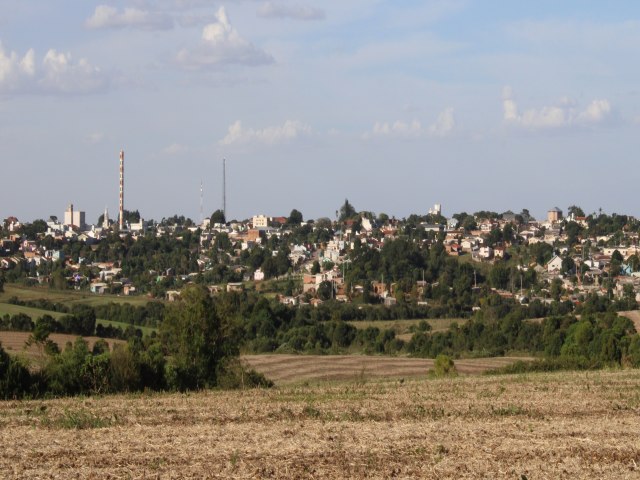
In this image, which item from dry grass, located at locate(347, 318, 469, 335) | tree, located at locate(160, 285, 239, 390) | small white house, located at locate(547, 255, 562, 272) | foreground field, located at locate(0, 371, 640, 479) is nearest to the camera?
foreground field, located at locate(0, 371, 640, 479)

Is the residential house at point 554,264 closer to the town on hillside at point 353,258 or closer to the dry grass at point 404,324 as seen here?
the town on hillside at point 353,258

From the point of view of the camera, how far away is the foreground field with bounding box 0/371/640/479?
1315 centimetres

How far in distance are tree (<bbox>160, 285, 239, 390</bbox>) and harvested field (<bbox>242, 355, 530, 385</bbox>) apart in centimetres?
1495

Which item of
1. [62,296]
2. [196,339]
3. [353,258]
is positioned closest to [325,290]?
[353,258]

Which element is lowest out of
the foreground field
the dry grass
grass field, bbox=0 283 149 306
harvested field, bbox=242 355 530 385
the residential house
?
the dry grass

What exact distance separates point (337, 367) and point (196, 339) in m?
23.5

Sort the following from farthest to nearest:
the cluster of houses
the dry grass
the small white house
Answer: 1. the small white house
2. the cluster of houses
3. the dry grass

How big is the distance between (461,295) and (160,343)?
8194cm

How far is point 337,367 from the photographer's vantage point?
50281 mm

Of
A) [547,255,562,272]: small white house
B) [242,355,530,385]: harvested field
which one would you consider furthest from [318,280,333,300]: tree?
[242,355,530,385]: harvested field

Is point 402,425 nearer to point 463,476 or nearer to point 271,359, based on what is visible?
point 463,476

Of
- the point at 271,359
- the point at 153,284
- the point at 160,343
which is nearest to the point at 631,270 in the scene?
the point at 153,284

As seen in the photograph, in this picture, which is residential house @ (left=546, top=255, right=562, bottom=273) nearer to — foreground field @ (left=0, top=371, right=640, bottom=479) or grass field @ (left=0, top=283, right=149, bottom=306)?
grass field @ (left=0, top=283, right=149, bottom=306)

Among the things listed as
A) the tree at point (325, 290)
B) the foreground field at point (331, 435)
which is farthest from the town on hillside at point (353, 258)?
→ the foreground field at point (331, 435)
